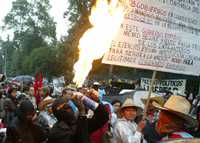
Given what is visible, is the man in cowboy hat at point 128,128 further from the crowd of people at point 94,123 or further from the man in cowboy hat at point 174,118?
the man in cowboy hat at point 174,118

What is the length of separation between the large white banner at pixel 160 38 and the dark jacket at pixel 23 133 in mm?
1419

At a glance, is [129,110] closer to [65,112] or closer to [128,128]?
[128,128]

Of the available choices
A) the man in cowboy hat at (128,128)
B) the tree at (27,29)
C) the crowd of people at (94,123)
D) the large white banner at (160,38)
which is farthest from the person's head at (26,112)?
the tree at (27,29)

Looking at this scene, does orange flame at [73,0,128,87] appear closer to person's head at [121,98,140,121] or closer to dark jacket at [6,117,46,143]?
person's head at [121,98,140,121]

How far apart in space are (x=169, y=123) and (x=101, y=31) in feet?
5.68

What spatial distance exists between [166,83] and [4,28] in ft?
280

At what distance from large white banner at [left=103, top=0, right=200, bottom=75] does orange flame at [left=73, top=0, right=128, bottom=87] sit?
0.29 feet

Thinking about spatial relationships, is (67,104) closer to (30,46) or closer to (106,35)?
(106,35)

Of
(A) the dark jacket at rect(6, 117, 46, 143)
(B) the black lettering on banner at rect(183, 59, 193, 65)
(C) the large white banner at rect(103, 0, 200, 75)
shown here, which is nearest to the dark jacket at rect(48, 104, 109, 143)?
(C) the large white banner at rect(103, 0, 200, 75)

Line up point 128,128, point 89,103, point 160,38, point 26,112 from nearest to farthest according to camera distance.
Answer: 1. point 89,103
2. point 128,128
3. point 160,38
4. point 26,112

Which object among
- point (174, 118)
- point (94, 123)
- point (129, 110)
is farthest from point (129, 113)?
point (174, 118)

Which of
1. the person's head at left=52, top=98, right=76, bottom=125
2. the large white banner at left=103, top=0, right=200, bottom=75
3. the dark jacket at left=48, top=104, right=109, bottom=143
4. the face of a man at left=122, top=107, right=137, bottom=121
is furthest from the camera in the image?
the face of a man at left=122, top=107, right=137, bottom=121

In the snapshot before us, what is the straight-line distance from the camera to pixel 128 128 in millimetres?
6262

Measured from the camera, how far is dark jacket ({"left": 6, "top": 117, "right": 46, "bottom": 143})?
6.60 metres
